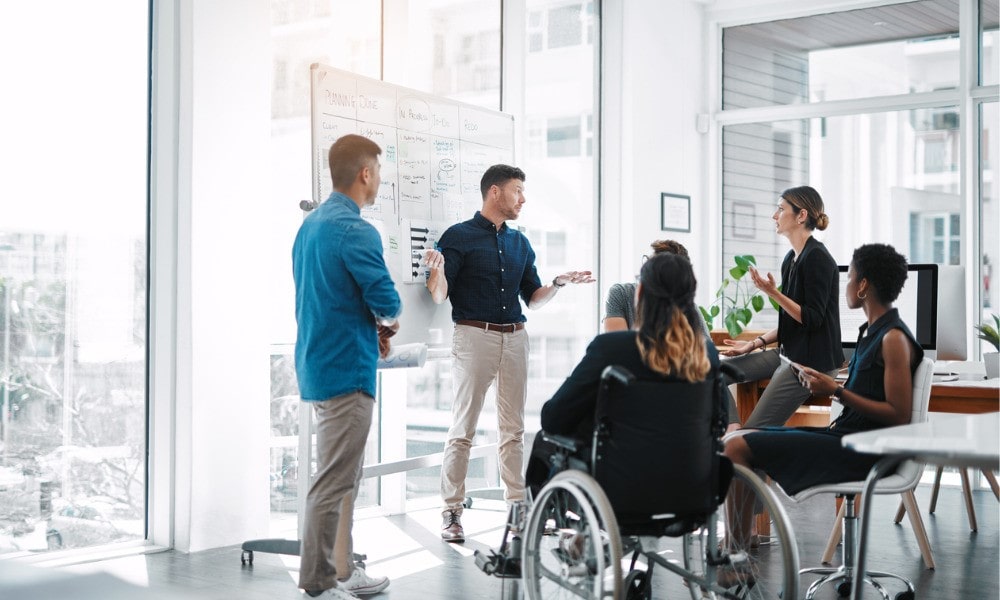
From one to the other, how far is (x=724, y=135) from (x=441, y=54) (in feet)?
9.04

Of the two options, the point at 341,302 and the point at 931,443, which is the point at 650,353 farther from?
the point at 341,302

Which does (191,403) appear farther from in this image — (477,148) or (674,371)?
(674,371)

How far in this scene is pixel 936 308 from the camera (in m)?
4.14

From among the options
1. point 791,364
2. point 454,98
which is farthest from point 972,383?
point 454,98

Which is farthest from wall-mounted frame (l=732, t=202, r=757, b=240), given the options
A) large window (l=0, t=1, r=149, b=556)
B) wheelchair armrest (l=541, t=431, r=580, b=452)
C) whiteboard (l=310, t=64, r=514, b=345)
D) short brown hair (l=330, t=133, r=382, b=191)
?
wheelchair armrest (l=541, t=431, r=580, b=452)

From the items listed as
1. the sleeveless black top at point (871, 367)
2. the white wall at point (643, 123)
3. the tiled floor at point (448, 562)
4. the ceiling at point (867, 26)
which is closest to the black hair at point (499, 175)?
the tiled floor at point (448, 562)

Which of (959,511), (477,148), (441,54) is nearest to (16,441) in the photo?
(477,148)

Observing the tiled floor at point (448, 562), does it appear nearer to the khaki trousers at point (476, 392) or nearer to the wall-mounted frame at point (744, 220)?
the khaki trousers at point (476, 392)

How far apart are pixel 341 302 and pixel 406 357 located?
72 centimetres

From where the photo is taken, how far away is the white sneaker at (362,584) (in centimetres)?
345

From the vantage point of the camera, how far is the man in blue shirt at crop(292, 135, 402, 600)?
3.05 meters

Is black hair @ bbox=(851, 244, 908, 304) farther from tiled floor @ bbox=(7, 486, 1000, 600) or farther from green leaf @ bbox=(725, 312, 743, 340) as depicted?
green leaf @ bbox=(725, 312, 743, 340)

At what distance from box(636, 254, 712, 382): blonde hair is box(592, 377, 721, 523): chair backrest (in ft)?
0.16

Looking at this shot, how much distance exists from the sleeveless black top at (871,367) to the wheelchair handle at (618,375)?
97 centimetres
